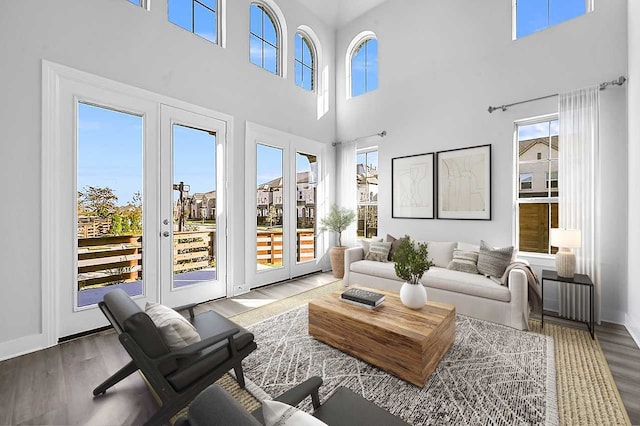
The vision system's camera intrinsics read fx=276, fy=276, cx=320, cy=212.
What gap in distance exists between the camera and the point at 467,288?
3.16 metres

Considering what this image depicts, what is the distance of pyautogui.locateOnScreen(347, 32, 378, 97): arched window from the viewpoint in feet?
17.6

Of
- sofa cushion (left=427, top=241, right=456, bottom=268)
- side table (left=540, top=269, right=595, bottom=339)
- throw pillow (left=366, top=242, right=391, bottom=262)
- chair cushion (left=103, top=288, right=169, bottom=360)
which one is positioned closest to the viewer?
chair cushion (left=103, top=288, right=169, bottom=360)

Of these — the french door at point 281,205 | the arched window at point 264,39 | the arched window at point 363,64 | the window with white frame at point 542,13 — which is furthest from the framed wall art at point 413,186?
the arched window at point 264,39

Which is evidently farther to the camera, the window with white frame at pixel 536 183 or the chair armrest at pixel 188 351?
the window with white frame at pixel 536 183

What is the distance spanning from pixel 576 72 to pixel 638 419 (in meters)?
3.53

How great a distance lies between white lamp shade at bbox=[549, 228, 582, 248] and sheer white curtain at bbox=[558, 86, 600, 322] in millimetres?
374

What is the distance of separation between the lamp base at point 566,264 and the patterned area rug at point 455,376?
0.77 meters

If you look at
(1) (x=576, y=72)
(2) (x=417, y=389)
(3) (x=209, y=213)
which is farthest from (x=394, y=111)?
(2) (x=417, y=389)

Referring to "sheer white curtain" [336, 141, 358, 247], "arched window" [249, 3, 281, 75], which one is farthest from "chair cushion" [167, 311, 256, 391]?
"arched window" [249, 3, 281, 75]

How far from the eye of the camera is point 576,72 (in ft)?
10.8

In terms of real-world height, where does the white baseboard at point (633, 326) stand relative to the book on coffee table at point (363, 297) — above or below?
below

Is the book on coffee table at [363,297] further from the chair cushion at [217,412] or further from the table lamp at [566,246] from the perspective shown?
the table lamp at [566,246]

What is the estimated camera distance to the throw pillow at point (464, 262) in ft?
11.4

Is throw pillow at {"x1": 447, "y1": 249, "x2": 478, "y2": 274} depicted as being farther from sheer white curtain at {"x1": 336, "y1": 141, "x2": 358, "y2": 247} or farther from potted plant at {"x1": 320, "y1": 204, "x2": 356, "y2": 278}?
sheer white curtain at {"x1": 336, "y1": 141, "x2": 358, "y2": 247}
